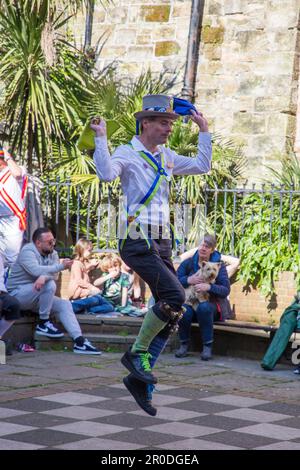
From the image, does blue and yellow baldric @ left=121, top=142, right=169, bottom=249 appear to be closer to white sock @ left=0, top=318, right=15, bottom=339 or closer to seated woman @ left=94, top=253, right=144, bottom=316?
white sock @ left=0, top=318, right=15, bottom=339

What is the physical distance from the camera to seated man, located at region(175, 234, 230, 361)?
10750 millimetres

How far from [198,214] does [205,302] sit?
3.05 metres

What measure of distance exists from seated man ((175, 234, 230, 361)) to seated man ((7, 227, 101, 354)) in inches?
34.3

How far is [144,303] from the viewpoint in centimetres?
1259

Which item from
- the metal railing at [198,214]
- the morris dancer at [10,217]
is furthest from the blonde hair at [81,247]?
the metal railing at [198,214]

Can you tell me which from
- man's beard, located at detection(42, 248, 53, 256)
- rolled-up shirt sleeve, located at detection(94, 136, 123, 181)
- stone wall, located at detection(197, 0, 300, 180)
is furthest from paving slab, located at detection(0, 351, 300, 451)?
stone wall, located at detection(197, 0, 300, 180)

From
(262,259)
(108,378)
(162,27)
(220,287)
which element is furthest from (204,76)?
(108,378)

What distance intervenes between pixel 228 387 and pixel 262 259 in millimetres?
3773

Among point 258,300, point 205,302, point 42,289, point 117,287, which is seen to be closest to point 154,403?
point 205,302

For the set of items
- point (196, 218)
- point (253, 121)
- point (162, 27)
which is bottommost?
point (196, 218)

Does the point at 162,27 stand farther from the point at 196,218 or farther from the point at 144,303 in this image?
the point at 144,303

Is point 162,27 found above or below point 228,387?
above

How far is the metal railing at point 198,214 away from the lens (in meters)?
13.1

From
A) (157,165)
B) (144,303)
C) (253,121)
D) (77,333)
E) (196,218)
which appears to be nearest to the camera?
(157,165)
